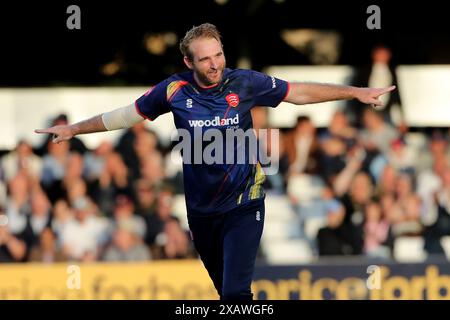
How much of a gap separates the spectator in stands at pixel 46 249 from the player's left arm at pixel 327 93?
18.7 ft

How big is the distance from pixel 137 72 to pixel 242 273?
7.24 m

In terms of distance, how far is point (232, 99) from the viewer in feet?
23.9

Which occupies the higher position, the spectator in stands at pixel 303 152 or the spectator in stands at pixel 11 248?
the spectator in stands at pixel 303 152

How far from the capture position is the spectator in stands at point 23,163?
12828 millimetres

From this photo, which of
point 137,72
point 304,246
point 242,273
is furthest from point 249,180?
point 137,72

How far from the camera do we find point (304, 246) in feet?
41.3

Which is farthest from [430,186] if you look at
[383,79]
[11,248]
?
[11,248]

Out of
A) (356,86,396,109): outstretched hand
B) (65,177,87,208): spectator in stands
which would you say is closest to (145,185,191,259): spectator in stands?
(65,177,87,208): spectator in stands

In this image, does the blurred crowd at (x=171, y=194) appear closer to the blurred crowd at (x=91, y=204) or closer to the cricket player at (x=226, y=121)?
the blurred crowd at (x=91, y=204)

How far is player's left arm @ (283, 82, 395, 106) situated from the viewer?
7.28 m

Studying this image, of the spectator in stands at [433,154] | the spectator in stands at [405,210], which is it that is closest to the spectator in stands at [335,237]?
the spectator in stands at [405,210]

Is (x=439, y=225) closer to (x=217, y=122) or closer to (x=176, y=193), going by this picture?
(x=176, y=193)

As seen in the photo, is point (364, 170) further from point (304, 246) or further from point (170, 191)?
point (170, 191)

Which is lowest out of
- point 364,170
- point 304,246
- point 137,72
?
point 304,246
